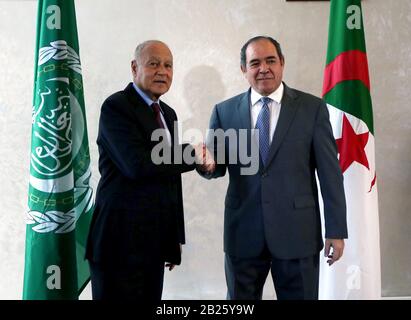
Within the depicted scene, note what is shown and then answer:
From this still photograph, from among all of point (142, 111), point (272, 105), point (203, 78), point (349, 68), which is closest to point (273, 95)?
point (272, 105)

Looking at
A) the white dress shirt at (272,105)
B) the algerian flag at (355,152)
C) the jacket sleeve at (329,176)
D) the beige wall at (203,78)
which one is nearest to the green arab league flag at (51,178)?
the beige wall at (203,78)

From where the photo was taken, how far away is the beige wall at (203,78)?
2.88 m

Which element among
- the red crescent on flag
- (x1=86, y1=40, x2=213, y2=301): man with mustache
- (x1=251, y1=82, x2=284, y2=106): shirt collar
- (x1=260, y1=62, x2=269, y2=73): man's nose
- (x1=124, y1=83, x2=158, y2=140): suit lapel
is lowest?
(x1=86, y1=40, x2=213, y2=301): man with mustache

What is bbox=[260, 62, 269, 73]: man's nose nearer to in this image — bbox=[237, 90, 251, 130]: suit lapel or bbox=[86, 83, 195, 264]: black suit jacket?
bbox=[237, 90, 251, 130]: suit lapel

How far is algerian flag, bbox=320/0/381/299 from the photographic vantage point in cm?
245

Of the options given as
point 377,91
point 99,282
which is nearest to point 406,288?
point 377,91

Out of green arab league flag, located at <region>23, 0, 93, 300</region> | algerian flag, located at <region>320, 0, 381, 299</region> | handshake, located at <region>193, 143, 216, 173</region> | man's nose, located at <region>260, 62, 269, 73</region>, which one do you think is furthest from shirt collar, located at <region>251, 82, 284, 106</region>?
green arab league flag, located at <region>23, 0, 93, 300</region>

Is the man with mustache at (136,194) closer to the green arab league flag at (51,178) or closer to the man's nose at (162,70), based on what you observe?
the man's nose at (162,70)

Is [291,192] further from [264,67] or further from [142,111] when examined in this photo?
[142,111]

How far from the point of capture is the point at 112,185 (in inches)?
69.7

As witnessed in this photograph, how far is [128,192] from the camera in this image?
1.75 m

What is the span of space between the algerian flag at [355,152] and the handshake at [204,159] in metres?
0.93

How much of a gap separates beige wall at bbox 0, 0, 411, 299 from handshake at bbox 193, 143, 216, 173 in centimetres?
109
